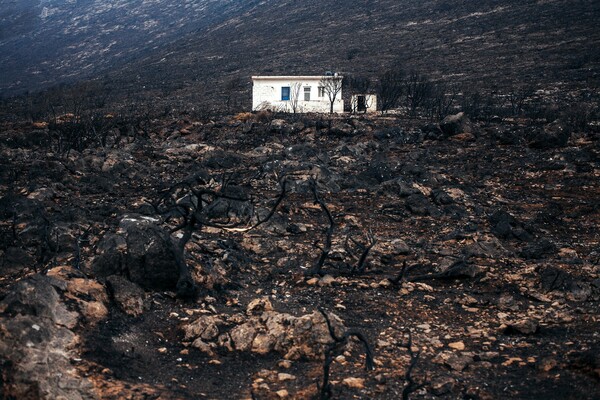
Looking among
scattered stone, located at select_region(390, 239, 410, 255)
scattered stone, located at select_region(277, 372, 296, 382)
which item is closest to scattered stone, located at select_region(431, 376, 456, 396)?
scattered stone, located at select_region(277, 372, 296, 382)

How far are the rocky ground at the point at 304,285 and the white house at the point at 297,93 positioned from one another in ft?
47.8

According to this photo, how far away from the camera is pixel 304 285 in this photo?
685 cm

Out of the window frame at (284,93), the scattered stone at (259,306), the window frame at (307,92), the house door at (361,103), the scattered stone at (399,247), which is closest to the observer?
the scattered stone at (259,306)

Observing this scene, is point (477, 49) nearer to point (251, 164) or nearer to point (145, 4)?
point (251, 164)

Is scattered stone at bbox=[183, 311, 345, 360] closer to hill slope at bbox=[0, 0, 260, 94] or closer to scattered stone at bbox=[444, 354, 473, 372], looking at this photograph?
scattered stone at bbox=[444, 354, 473, 372]

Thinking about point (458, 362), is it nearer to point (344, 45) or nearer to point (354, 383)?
point (354, 383)

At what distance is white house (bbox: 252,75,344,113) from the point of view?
91.7 feet

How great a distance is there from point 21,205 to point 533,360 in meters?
8.32

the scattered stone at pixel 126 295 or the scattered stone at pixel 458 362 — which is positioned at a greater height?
the scattered stone at pixel 126 295

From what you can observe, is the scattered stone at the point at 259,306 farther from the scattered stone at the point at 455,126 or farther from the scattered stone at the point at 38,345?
the scattered stone at the point at 455,126

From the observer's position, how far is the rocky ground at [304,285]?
176 inches

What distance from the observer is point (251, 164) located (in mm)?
14992

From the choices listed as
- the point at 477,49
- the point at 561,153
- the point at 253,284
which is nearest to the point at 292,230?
the point at 253,284

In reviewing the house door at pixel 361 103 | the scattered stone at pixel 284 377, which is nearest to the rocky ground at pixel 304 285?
the scattered stone at pixel 284 377
